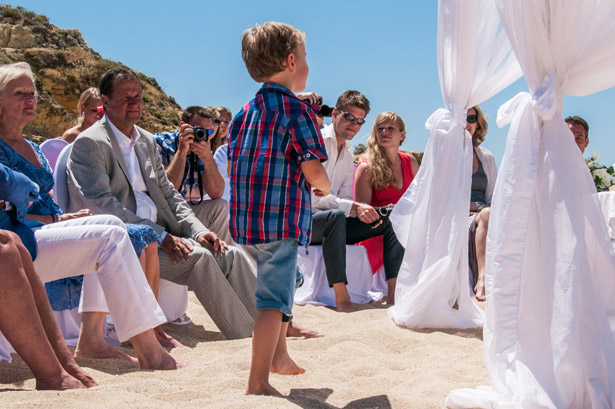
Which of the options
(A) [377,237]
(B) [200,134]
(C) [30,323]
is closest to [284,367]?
(C) [30,323]

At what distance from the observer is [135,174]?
14.7 feet

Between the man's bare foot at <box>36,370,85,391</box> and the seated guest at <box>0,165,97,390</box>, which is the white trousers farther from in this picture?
the man's bare foot at <box>36,370,85,391</box>

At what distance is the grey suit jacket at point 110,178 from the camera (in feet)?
13.7

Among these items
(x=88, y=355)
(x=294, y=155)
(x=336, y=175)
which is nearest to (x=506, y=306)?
(x=294, y=155)

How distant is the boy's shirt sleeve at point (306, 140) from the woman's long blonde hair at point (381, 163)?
3.37 metres

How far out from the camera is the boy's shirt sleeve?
2754 mm

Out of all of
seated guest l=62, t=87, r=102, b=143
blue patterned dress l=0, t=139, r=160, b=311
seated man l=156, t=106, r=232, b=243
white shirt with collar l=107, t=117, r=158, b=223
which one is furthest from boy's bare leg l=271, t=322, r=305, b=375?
seated guest l=62, t=87, r=102, b=143

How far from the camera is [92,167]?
4203 mm

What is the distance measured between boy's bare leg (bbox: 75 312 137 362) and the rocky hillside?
25406 millimetres

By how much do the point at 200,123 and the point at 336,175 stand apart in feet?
4.55

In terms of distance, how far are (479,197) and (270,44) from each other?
13.1 ft

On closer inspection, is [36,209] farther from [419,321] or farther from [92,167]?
[419,321]

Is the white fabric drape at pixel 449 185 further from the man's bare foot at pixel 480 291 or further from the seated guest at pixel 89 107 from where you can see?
the seated guest at pixel 89 107

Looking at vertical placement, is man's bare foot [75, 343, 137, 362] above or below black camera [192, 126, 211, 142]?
below
